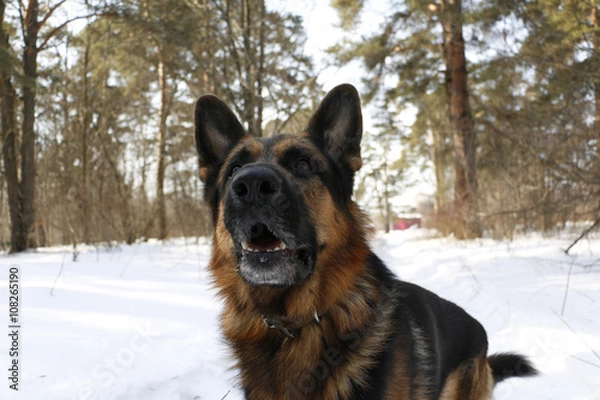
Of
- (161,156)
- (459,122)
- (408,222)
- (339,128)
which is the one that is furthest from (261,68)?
(408,222)

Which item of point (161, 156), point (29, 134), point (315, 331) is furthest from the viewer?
point (161, 156)

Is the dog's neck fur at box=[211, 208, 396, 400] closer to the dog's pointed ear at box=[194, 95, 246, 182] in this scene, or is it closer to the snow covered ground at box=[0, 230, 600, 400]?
the snow covered ground at box=[0, 230, 600, 400]

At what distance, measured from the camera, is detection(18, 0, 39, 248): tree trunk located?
11.0 metres

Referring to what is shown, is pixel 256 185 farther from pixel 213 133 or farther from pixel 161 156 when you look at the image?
pixel 161 156

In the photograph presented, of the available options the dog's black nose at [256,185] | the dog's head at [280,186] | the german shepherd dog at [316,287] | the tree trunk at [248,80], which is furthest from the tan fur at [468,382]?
the tree trunk at [248,80]

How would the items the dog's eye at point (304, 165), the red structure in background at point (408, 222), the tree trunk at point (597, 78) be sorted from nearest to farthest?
the dog's eye at point (304, 165)
the tree trunk at point (597, 78)
the red structure in background at point (408, 222)

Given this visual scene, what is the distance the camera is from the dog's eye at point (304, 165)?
8.37ft

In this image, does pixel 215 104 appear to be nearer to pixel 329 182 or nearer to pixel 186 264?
pixel 329 182

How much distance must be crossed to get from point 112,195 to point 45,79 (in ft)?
13.3

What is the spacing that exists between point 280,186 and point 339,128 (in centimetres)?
88

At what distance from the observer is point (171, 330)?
4121 mm

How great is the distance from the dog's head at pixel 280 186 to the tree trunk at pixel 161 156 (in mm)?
13667

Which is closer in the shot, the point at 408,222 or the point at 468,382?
the point at 468,382

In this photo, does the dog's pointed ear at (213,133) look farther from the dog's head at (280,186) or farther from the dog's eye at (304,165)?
the dog's eye at (304,165)
